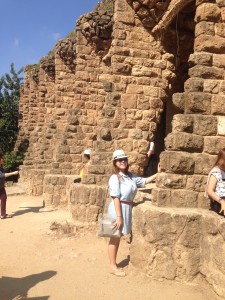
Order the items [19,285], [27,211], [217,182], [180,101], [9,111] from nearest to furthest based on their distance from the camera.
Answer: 1. [217,182]
2. [19,285]
3. [180,101]
4. [27,211]
5. [9,111]

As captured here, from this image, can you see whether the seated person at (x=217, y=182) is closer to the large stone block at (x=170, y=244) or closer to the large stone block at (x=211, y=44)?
the large stone block at (x=170, y=244)

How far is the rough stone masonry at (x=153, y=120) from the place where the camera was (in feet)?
12.4

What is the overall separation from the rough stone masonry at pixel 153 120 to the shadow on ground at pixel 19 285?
123 centimetres

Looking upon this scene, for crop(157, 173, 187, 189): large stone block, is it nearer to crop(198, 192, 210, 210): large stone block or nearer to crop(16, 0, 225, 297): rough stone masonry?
crop(16, 0, 225, 297): rough stone masonry

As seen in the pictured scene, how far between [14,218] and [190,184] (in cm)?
567

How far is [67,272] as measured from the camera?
14.1 feet

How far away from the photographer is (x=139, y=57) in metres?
6.90

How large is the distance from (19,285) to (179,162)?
2548mm

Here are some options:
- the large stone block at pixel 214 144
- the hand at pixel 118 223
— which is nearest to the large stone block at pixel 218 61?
the large stone block at pixel 214 144

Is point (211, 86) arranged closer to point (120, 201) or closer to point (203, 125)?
point (203, 125)

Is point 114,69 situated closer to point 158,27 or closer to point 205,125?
point 158,27

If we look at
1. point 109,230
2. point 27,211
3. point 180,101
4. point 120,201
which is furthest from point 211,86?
point 27,211

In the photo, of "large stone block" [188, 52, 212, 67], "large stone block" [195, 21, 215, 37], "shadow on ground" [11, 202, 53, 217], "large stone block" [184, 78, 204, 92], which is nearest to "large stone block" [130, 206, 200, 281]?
"large stone block" [184, 78, 204, 92]

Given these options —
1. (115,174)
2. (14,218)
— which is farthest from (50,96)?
(115,174)
